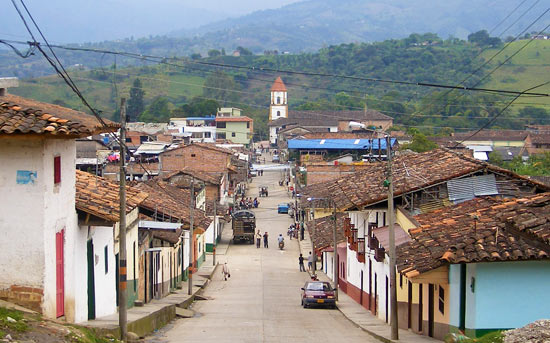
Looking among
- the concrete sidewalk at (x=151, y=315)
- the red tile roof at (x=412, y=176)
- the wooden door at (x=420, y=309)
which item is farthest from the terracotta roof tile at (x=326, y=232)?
the wooden door at (x=420, y=309)

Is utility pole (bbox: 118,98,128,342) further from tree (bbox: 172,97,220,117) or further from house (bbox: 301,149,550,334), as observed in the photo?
→ tree (bbox: 172,97,220,117)

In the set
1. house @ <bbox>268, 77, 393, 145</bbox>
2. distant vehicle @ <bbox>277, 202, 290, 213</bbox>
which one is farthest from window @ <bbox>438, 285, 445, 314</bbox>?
house @ <bbox>268, 77, 393, 145</bbox>

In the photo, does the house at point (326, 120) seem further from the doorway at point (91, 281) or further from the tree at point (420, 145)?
the doorway at point (91, 281)

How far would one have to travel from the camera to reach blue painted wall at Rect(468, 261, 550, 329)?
18688mm

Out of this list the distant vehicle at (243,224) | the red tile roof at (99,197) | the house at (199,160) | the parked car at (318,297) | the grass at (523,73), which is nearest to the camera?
the red tile roof at (99,197)

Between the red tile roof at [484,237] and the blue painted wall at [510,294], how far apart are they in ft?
1.24

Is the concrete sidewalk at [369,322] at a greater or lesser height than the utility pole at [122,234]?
lesser

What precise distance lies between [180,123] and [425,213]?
113292mm

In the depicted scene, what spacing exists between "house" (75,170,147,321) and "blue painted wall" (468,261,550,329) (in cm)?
814

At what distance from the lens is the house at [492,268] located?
18531 mm

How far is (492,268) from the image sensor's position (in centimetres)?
1881

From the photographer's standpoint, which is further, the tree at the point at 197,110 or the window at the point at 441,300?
the tree at the point at 197,110

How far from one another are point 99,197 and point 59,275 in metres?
3.77

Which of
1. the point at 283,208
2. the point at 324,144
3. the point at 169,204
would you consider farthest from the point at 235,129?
the point at 169,204
